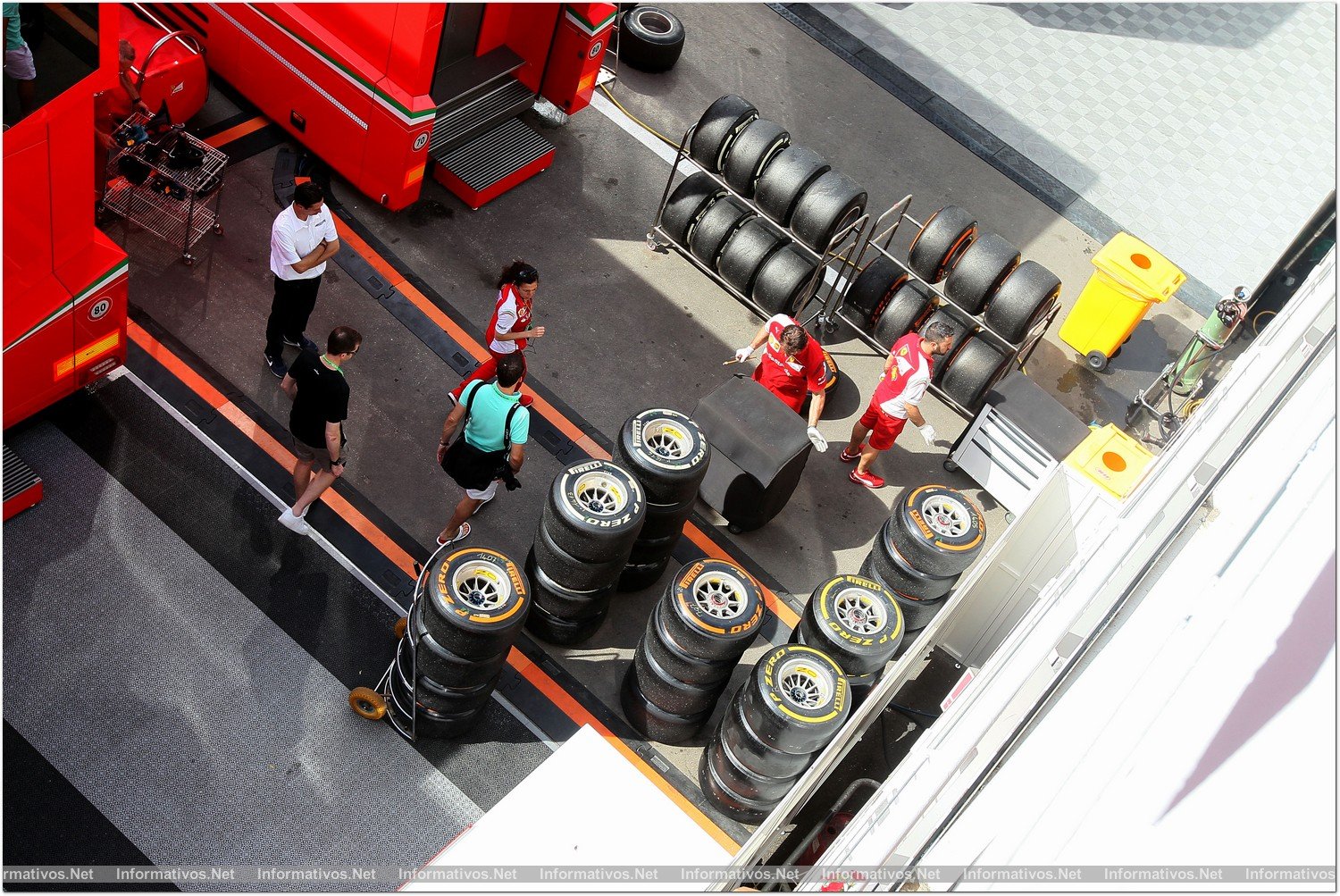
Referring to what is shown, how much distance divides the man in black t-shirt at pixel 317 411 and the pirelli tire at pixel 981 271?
17.2ft

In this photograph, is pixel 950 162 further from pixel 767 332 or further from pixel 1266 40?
pixel 1266 40

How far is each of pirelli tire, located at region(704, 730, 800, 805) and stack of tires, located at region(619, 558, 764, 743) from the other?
348mm

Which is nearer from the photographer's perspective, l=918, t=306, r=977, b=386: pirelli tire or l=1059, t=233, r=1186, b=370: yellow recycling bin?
l=918, t=306, r=977, b=386: pirelli tire

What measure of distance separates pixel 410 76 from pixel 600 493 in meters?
4.19

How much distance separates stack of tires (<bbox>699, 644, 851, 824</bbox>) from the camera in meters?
7.52

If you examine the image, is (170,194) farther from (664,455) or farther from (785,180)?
(785,180)

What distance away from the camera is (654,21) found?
44.9ft

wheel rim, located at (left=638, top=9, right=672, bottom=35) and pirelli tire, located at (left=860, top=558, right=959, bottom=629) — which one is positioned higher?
wheel rim, located at (left=638, top=9, right=672, bottom=35)

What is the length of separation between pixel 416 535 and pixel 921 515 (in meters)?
3.68

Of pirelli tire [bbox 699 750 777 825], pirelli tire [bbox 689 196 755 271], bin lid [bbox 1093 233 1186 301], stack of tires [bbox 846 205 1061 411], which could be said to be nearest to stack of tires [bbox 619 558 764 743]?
pirelli tire [bbox 699 750 777 825]

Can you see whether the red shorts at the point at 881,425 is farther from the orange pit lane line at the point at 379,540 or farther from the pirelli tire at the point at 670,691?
the orange pit lane line at the point at 379,540

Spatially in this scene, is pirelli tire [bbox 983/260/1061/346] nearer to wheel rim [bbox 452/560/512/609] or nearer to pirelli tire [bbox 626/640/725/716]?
pirelli tire [bbox 626/640/725/716]

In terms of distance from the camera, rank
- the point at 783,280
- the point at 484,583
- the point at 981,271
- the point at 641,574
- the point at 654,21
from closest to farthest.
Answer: the point at 484,583, the point at 641,574, the point at 981,271, the point at 783,280, the point at 654,21

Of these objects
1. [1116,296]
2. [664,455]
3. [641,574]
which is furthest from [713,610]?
[1116,296]
